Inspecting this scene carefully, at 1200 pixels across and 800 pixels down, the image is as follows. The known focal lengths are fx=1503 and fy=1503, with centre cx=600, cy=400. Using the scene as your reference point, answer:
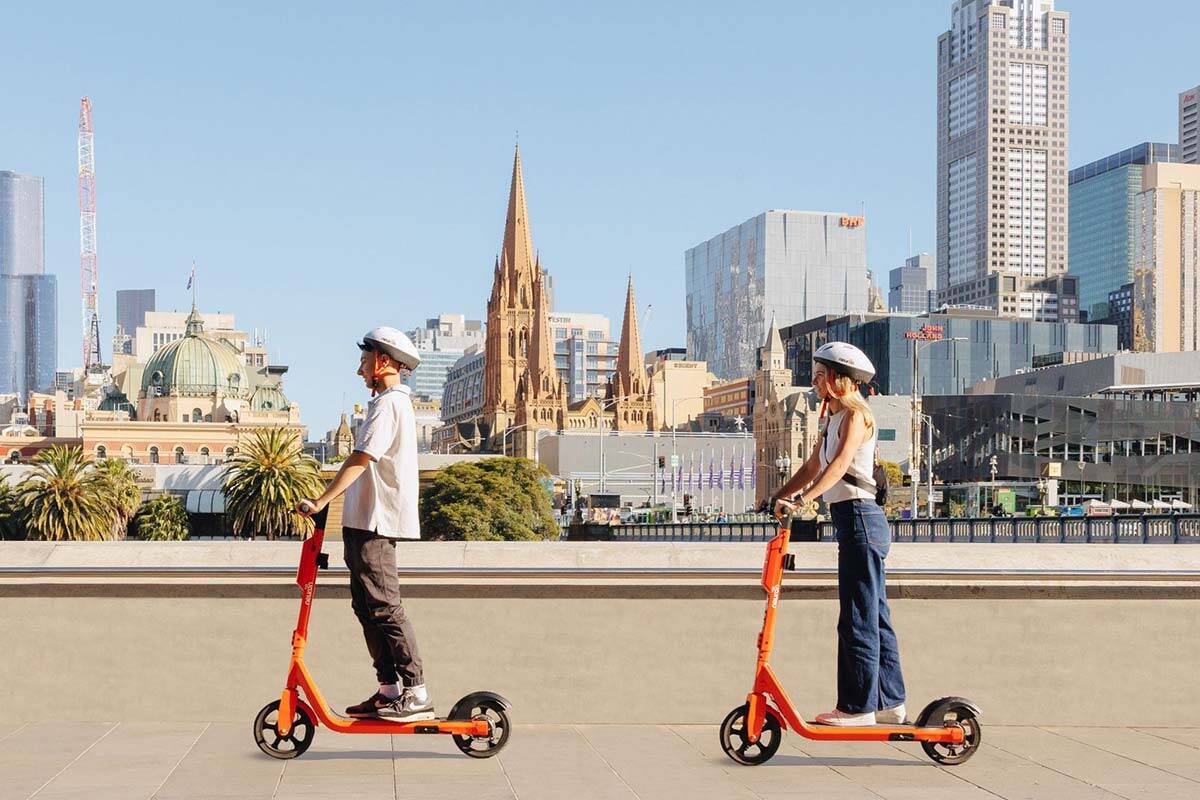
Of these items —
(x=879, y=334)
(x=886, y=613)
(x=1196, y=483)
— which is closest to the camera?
(x=886, y=613)

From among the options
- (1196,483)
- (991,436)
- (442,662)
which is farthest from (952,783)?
(991,436)

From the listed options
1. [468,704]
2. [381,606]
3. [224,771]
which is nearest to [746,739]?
[468,704]

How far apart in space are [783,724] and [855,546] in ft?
3.51

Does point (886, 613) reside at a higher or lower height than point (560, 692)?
higher

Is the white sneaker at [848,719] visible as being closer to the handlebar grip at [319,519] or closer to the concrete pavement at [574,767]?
the concrete pavement at [574,767]

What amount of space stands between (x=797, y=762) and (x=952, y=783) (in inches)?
36.7

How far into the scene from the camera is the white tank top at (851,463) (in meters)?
8.43

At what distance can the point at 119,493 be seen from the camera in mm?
97188

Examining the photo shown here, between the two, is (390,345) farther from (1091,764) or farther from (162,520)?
(162,520)

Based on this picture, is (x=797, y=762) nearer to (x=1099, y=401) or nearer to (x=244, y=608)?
(x=244, y=608)

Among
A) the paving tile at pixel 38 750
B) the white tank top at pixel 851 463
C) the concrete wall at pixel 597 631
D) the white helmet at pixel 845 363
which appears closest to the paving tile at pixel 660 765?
the concrete wall at pixel 597 631

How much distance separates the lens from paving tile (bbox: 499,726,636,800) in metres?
7.65

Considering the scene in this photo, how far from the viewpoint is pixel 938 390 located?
641 ft

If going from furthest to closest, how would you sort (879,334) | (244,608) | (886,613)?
(879,334) < (244,608) < (886,613)
